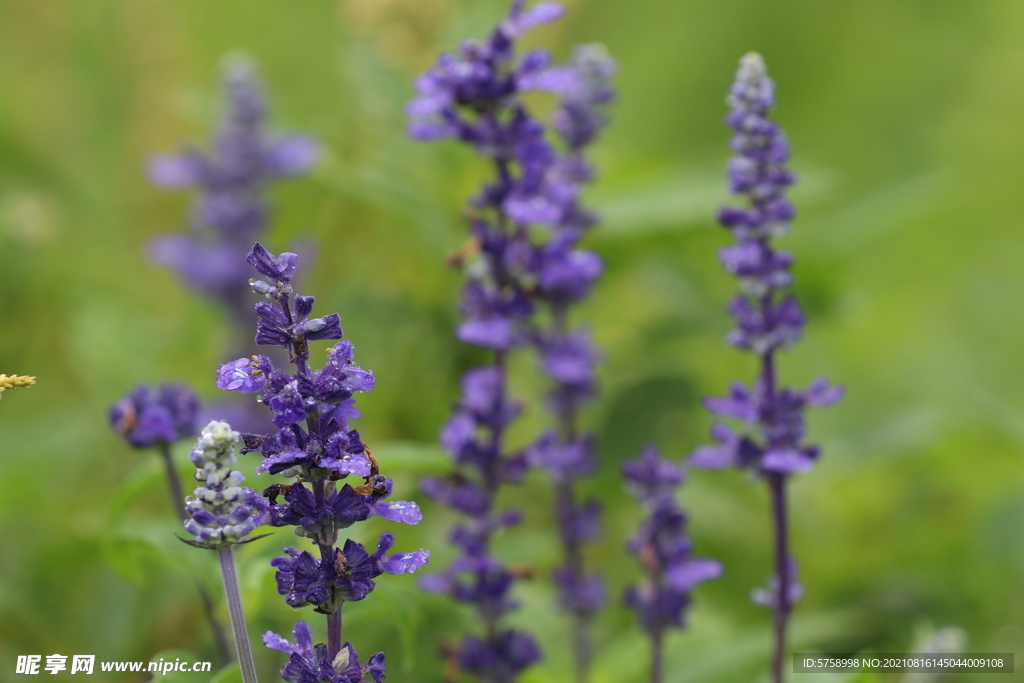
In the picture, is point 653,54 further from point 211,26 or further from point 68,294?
point 68,294

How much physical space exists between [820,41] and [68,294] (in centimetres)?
257

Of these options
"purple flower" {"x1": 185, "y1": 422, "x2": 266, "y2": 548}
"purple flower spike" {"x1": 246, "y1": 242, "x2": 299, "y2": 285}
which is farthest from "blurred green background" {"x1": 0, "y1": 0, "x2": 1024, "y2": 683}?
"purple flower spike" {"x1": 246, "y1": 242, "x2": 299, "y2": 285}

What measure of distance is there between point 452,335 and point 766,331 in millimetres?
905

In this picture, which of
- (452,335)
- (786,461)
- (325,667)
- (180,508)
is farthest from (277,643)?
(452,335)

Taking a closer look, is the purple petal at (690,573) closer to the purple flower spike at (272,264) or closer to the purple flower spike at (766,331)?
the purple flower spike at (766,331)

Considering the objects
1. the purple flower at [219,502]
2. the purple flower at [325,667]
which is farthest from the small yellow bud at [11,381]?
the purple flower at [325,667]

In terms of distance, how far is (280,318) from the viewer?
2.66 ft

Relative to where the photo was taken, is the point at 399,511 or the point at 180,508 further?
the point at 180,508

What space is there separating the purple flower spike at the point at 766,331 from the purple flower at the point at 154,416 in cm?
58

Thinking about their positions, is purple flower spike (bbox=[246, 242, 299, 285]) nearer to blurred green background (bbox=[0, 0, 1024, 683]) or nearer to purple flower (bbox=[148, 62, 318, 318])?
blurred green background (bbox=[0, 0, 1024, 683])

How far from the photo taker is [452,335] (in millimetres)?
1941

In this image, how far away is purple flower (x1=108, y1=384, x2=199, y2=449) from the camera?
116 cm

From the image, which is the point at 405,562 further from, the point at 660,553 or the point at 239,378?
the point at 660,553

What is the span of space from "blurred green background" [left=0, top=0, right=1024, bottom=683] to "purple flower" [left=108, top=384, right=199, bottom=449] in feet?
0.33
